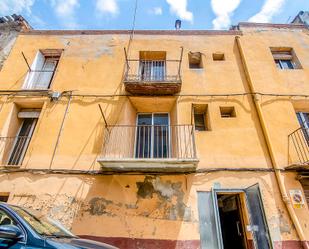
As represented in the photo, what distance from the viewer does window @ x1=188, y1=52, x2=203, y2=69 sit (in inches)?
381

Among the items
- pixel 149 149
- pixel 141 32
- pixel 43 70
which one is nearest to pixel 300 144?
pixel 149 149

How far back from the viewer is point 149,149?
7.84 meters

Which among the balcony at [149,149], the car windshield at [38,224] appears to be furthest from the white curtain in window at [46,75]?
the car windshield at [38,224]

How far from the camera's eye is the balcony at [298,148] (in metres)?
6.90

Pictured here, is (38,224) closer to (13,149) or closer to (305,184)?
(13,149)

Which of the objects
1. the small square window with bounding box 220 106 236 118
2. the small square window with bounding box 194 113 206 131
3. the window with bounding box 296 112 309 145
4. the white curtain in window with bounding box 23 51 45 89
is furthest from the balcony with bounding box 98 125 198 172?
the window with bounding box 296 112 309 145

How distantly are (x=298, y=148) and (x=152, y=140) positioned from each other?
5078mm

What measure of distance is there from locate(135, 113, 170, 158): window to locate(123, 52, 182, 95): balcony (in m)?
1.27

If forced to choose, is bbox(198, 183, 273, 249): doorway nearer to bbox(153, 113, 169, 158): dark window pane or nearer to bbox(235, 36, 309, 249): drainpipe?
bbox(235, 36, 309, 249): drainpipe

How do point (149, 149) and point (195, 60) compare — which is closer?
point (149, 149)

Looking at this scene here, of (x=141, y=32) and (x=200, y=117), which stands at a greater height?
(x=141, y=32)

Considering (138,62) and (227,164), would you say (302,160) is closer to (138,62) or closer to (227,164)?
(227,164)

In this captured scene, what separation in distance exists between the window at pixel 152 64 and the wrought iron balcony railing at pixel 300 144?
562 cm

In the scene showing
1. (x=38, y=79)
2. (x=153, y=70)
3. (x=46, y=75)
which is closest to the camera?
(x=38, y=79)
